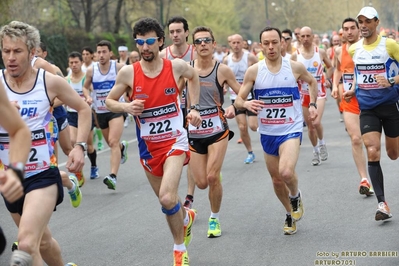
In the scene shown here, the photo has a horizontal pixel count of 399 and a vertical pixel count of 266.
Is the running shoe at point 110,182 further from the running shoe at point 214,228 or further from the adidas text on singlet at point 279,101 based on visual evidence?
the adidas text on singlet at point 279,101

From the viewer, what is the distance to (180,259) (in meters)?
6.82

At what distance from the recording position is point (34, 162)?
5789 millimetres

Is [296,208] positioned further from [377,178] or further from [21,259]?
[21,259]

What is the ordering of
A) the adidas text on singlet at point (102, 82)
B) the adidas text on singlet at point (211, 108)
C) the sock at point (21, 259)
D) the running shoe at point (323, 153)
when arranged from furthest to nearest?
1. the running shoe at point (323, 153)
2. the adidas text on singlet at point (102, 82)
3. the adidas text on singlet at point (211, 108)
4. the sock at point (21, 259)

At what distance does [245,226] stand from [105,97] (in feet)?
15.7

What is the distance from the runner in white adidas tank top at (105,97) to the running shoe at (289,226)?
419 cm

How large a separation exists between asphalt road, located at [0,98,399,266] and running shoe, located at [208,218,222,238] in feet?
0.39

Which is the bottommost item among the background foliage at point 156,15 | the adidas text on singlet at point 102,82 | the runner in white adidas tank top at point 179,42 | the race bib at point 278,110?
the background foliage at point 156,15

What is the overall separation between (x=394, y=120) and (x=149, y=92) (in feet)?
9.58

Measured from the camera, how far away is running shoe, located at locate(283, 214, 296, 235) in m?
8.11

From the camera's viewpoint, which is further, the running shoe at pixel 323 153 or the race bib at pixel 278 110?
the running shoe at pixel 323 153

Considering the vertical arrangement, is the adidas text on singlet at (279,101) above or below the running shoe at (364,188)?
above

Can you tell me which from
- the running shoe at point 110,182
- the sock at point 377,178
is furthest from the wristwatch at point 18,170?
the running shoe at point 110,182

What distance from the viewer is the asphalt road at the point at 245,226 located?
727cm
